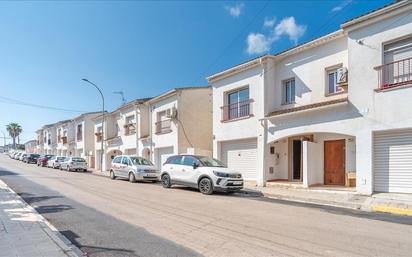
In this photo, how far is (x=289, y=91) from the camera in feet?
60.6

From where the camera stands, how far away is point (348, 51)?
14266 millimetres

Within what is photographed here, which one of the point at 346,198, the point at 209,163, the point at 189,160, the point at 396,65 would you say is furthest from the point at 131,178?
the point at 396,65

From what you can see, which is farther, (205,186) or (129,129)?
(129,129)

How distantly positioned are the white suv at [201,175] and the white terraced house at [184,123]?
5.99 meters

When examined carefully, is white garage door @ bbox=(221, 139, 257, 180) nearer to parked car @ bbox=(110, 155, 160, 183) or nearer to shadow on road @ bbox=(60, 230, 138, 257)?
parked car @ bbox=(110, 155, 160, 183)

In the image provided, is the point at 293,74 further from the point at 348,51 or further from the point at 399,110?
the point at 399,110

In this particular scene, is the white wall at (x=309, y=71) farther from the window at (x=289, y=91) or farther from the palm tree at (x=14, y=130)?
the palm tree at (x=14, y=130)

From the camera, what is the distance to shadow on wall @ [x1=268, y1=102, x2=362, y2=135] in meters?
14.2

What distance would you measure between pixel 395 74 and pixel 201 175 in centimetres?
867

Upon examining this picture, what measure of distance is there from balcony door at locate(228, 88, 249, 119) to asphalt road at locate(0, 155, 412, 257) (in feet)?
28.0

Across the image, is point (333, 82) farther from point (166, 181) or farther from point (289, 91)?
point (166, 181)

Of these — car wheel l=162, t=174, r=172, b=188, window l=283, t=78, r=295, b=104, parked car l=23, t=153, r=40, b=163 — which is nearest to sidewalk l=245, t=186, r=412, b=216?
car wheel l=162, t=174, r=172, b=188

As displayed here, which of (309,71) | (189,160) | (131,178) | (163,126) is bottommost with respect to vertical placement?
(131,178)

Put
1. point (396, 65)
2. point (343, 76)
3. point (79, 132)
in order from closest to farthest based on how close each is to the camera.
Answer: point (396, 65) → point (343, 76) → point (79, 132)
